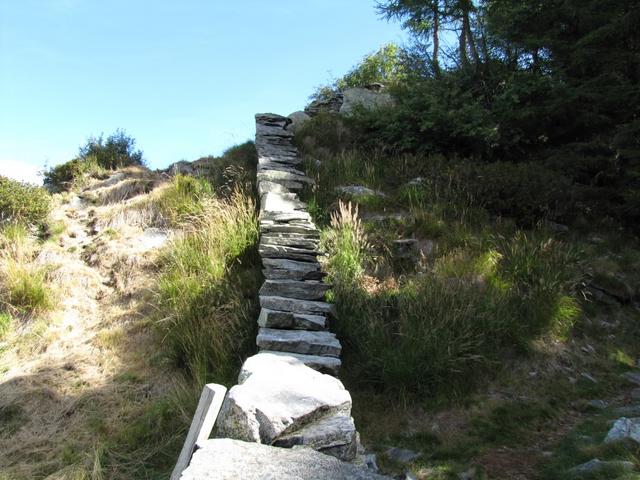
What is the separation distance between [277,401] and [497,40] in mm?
10559

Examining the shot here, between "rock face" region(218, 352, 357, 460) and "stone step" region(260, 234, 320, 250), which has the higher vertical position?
"stone step" region(260, 234, 320, 250)

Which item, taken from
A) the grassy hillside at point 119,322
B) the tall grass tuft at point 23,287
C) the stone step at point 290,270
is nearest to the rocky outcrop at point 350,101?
the grassy hillside at point 119,322

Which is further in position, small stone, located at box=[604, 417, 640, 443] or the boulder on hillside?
the boulder on hillside

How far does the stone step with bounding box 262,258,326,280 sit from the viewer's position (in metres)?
5.78

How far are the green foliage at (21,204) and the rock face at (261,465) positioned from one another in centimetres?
716

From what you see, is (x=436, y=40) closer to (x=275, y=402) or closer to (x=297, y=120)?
(x=297, y=120)

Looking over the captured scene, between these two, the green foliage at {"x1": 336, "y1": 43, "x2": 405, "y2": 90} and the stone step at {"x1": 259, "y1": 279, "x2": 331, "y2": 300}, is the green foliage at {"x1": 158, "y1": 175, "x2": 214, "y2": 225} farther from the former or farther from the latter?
the green foliage at {"x1": 336, "y1": 43, "x2": 405, "y2": 90}

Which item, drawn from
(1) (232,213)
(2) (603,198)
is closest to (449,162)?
(2) (603,198)

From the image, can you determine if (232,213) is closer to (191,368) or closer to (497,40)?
(191,368)

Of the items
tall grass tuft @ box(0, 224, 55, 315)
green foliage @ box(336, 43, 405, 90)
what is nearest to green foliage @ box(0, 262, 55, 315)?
tall grass tuft @ box(0, 224, 55, 315)

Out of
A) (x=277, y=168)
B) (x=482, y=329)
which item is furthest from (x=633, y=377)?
(x=277, y=168)

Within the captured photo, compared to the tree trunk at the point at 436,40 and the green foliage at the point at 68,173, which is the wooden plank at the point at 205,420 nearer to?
the green foliage at the point at 68,173

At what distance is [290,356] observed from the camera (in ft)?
14.4

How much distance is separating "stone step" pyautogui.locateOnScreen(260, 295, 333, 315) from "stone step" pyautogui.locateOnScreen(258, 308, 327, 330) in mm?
120
